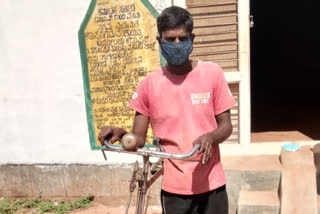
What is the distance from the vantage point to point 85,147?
4.26m

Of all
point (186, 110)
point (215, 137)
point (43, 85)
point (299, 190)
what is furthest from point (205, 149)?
point (43, 85)

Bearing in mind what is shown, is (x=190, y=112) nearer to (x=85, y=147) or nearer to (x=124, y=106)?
(x=124, y=106)

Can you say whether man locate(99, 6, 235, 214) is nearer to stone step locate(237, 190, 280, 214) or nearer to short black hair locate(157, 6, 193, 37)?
short black hair locate(157, 6, 193, 37)

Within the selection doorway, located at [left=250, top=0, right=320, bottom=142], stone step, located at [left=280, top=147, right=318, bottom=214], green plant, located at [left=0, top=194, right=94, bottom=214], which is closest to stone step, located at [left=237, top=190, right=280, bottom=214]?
stone step, located at [left=280, top=147, right=318, bottom=214]

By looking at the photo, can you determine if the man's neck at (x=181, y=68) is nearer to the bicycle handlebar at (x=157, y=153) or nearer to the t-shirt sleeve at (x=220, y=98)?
the t-shirt sleeve at (x=220, y=98)

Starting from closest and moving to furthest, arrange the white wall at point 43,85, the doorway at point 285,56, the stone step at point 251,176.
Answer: the stone step at point 251,176 → the white wall at point 43,85 → the doorway at point 285,56

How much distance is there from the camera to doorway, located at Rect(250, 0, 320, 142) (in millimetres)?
8930

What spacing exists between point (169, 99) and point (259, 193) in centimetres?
209

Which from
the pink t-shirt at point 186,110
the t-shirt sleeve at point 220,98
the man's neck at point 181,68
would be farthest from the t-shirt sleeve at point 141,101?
the t-shirt sleeve at point 220,98

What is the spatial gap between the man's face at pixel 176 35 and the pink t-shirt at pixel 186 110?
0.58ft

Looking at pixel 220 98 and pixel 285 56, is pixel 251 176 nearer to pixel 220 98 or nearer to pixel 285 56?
pixel 220 98

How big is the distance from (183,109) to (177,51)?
0.31 metres

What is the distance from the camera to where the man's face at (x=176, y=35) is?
1891 mm

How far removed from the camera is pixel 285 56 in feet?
42.2
